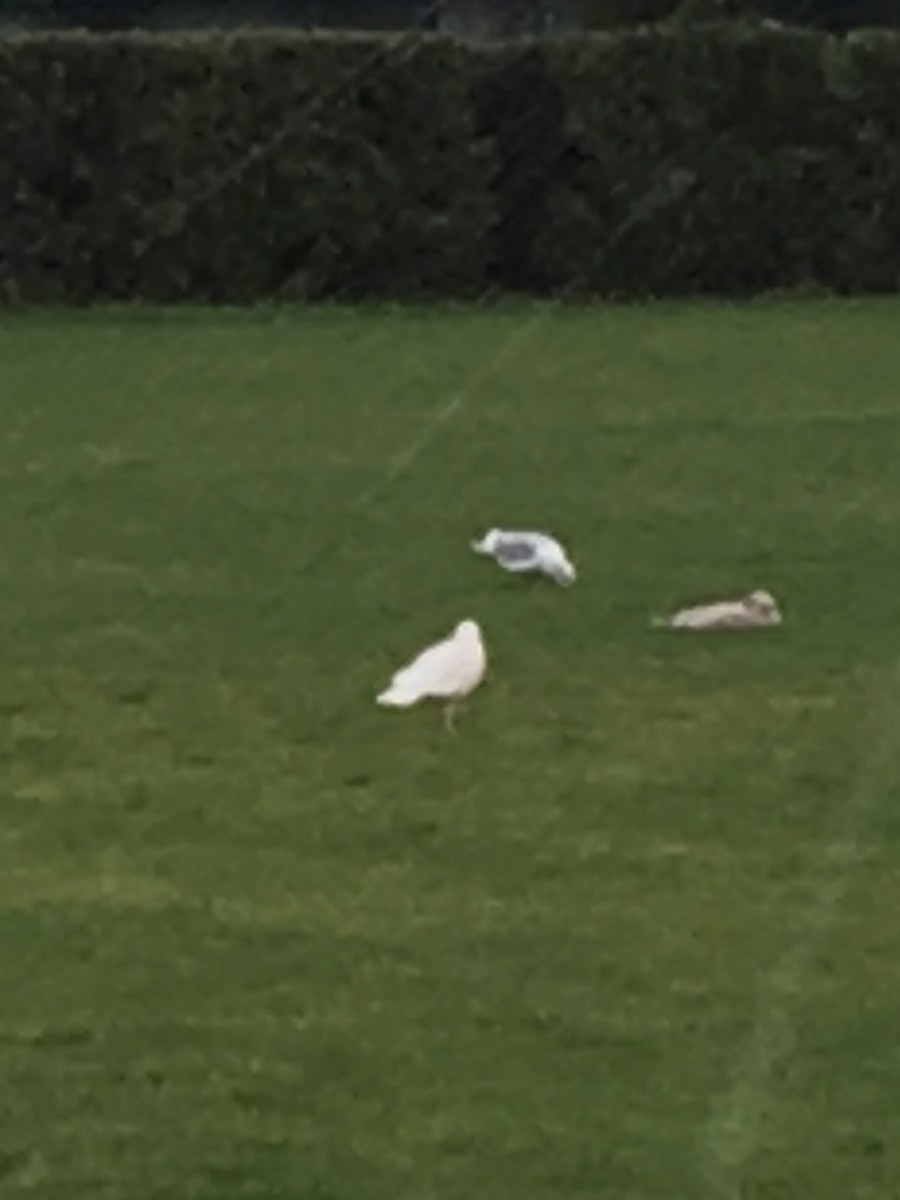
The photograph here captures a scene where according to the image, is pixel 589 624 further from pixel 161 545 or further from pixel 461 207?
pixel 461 207

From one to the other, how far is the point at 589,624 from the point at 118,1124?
12.3 feet

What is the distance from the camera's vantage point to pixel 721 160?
1769cm

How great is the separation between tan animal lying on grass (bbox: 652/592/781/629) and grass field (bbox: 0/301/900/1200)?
3.0 inches

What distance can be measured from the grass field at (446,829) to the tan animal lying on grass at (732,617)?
8 cm

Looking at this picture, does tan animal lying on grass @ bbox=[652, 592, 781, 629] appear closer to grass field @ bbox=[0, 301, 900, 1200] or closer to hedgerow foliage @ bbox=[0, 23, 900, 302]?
grass field @ bbox=[0, 301, 900, 1200]

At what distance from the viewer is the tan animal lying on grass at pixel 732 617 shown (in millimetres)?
7965

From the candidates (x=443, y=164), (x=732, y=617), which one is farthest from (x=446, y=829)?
(x=443, y=164)

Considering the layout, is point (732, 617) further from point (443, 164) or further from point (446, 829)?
point (443, 164)

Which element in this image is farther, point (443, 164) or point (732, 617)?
point (443, 164)

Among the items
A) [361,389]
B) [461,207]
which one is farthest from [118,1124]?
[461,207]

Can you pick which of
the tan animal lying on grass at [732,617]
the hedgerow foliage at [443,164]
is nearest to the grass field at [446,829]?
the tan animal lying on grass at [732,617]

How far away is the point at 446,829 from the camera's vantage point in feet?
19.8

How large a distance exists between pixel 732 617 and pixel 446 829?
2110 millimetres

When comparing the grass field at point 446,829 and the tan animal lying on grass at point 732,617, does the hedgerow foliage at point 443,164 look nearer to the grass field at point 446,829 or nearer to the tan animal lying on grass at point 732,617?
the grass field at point 446,829
